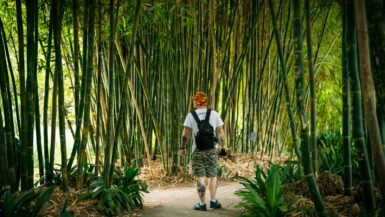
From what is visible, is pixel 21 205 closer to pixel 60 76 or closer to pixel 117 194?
pixel 117 194

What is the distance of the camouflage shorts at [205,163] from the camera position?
3707mm

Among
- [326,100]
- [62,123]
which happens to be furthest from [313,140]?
[326,100]

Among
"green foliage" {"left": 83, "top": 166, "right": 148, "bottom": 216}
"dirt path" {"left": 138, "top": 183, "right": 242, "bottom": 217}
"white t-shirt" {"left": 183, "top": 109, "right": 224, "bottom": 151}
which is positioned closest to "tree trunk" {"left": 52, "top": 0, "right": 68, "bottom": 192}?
"green foliage" {"left": 83, "top": 166, "right": 148, "bottom": 216}

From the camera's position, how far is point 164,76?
213 inches

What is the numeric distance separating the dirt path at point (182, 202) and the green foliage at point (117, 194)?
0.14m

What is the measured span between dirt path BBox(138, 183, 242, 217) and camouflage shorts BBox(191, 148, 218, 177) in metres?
0.30

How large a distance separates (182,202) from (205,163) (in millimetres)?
532

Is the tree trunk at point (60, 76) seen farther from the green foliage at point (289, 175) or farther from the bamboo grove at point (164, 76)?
the green foliage at point (289, 175)

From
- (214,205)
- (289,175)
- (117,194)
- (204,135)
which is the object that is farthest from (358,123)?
(117,194)

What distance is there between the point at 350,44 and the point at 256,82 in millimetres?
3623

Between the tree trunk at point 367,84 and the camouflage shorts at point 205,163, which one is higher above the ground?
the tree trunk at point 367,84

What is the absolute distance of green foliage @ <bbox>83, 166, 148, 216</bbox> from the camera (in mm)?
3383

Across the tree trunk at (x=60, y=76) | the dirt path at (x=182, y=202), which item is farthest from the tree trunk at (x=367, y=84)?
the tree trunk at (x=60, y=76)

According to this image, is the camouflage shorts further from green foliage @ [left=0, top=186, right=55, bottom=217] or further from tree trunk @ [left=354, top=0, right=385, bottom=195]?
tree trunk @ [left=354, top=0, right=385, bottom=195]
